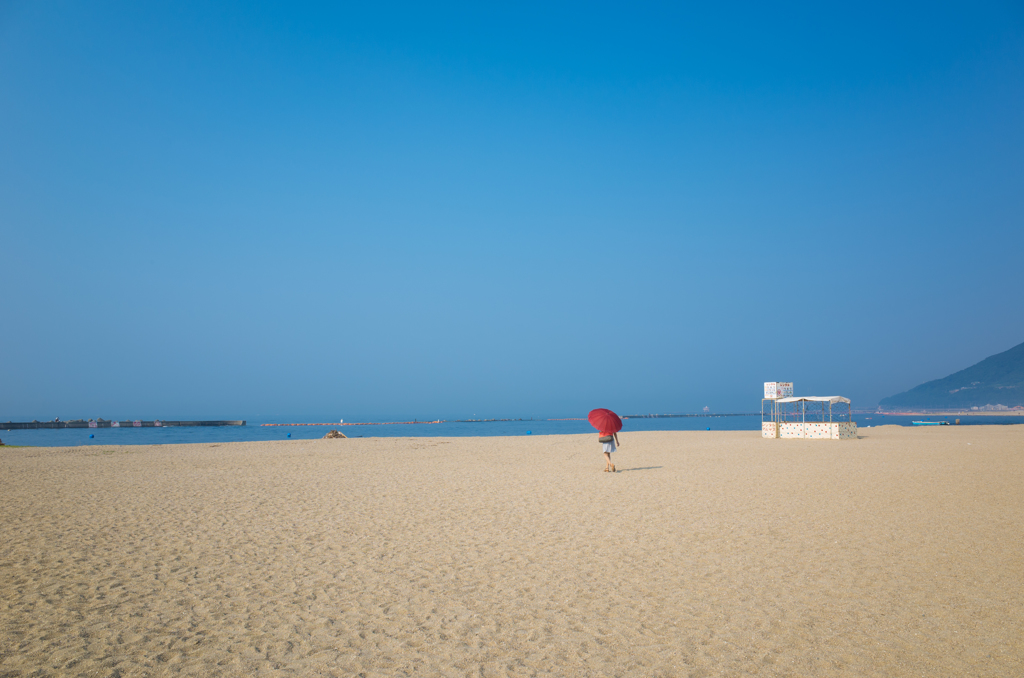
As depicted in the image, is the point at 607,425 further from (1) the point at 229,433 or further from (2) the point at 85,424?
(2) the point at 85,424

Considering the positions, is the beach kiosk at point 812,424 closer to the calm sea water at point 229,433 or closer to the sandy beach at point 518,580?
the calm sea water at point 229,433

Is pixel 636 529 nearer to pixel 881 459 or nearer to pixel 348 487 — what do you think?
pixel 348 487

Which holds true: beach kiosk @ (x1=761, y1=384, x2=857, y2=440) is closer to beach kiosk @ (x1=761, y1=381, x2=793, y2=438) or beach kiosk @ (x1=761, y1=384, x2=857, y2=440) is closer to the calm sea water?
beach kiosk @ (x1=761, y1=381, x2=793, y2=438)

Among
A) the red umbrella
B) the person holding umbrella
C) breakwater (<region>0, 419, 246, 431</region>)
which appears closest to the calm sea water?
breakwater (<region>0, 419, 246, 431</region>)

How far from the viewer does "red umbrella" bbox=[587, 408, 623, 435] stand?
14906 millimetres

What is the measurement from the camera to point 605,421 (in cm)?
1508

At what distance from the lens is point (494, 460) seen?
2067cm

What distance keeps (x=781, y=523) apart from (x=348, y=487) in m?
9.90

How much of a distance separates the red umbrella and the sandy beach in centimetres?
202

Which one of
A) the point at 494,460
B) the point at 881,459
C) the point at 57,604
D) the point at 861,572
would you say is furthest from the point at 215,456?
the point at 881,459

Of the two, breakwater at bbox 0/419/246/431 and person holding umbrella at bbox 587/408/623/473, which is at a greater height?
person holding umbrella at bbox 587/408/623/473

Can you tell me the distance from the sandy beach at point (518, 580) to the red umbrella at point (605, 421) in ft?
6.63

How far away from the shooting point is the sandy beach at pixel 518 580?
4418mm

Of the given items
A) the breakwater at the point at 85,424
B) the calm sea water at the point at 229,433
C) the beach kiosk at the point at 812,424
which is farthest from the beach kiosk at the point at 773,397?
the breakwater at the point at 85,424
